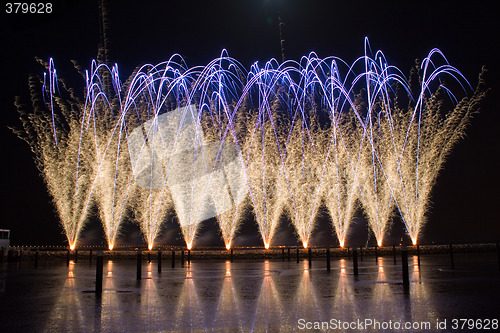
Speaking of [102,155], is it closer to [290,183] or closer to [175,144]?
[175,144]

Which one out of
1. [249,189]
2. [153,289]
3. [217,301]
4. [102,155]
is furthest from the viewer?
[249,189]

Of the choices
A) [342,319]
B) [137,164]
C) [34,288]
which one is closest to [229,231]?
[137,164]

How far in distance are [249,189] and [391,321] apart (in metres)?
29.1

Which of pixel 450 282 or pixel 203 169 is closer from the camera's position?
pixel 450 282

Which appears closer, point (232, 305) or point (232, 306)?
point (232, 306)

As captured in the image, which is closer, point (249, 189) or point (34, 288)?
point (34, 288)

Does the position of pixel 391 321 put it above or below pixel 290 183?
below

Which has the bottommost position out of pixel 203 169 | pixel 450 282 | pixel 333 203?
pixel 450 282

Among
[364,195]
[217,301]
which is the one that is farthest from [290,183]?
[217,301]

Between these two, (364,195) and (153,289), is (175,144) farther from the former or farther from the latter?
(153,289)

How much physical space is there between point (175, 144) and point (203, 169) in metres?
2.94

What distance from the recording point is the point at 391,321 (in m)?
7.13

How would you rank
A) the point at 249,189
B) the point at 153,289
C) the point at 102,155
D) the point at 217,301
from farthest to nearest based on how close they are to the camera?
the point at 249,189 < the point at 102,155 < the point at 153,289 < the point at 217,301

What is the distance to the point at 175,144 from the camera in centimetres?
3444
